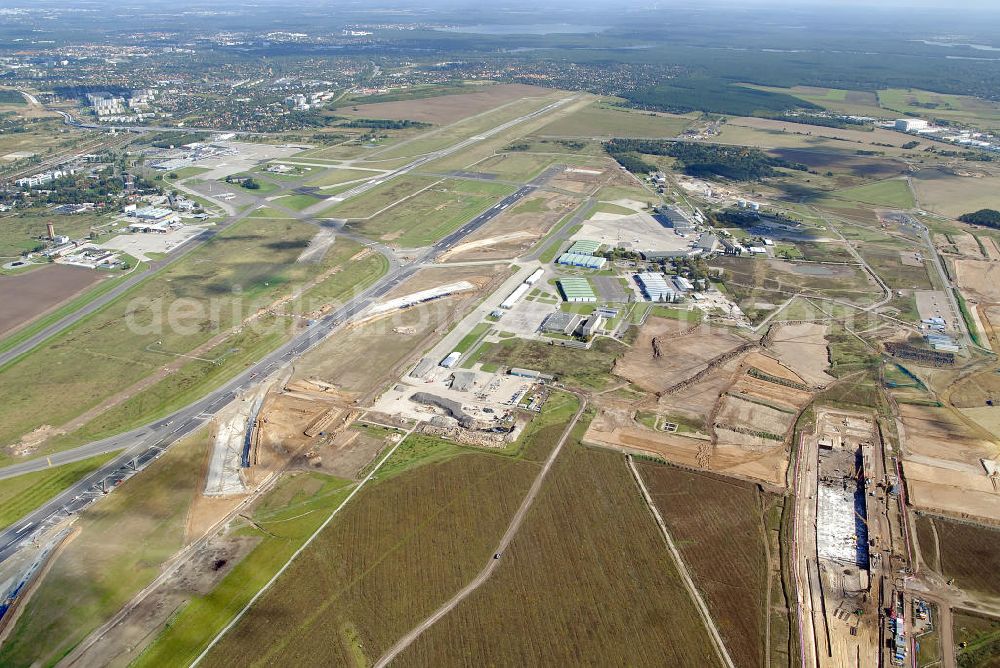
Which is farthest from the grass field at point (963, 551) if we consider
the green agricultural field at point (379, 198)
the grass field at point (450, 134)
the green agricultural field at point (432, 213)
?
the grass field at point (450, 134)

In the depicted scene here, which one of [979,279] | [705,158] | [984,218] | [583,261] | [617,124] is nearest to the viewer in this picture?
[979,279]

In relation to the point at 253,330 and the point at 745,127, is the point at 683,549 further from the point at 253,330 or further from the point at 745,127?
the point at 745,127

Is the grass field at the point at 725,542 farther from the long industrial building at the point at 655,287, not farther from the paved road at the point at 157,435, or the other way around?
the paved road at the point at 157,435

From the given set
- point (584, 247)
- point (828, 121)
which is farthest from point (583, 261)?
point (828, 121)

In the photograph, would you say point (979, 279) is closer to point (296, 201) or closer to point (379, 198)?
point (379, 198)

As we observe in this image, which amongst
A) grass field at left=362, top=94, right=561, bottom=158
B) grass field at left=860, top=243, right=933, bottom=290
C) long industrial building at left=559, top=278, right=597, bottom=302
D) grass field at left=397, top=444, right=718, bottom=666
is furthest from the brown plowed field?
grass field at left=860, top=243, right=933, bottom=290
